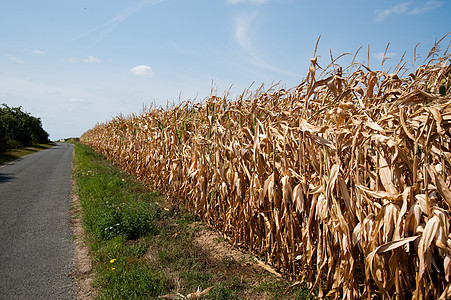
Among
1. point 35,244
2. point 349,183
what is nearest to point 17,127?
point 35,244

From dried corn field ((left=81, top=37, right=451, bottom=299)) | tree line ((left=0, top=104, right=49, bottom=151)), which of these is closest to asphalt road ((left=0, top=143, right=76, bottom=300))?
dried corn field ((left=81, top=37, right=451, bottom=299))

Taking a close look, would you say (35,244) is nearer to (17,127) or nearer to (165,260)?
(165,260)

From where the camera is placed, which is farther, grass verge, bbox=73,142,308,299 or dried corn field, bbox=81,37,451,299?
grass verge, bbox=73,142,308,299

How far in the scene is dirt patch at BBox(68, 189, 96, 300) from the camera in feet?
11.5

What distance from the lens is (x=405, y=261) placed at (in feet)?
7.38

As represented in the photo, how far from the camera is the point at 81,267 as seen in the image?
413cm

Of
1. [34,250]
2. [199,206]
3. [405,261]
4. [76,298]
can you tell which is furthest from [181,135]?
[405,261]

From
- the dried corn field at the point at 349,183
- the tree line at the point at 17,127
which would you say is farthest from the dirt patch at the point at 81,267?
the tree line at the point at 17,127

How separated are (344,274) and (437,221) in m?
0.93

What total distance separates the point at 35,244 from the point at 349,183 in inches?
185

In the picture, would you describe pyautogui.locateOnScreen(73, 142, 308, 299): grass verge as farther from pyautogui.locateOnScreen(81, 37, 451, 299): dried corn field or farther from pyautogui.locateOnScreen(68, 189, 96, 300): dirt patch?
pyautogui.locateOnScreen(81, 37, 451, 299): dried corn field

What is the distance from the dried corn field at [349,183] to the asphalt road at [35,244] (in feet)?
7.34

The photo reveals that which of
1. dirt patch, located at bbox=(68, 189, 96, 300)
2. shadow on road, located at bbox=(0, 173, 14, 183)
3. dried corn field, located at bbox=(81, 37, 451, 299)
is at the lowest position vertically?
dirt patch, located at bbox=(68, 189, 96, 300)

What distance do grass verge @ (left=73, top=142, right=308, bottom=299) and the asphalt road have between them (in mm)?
380
